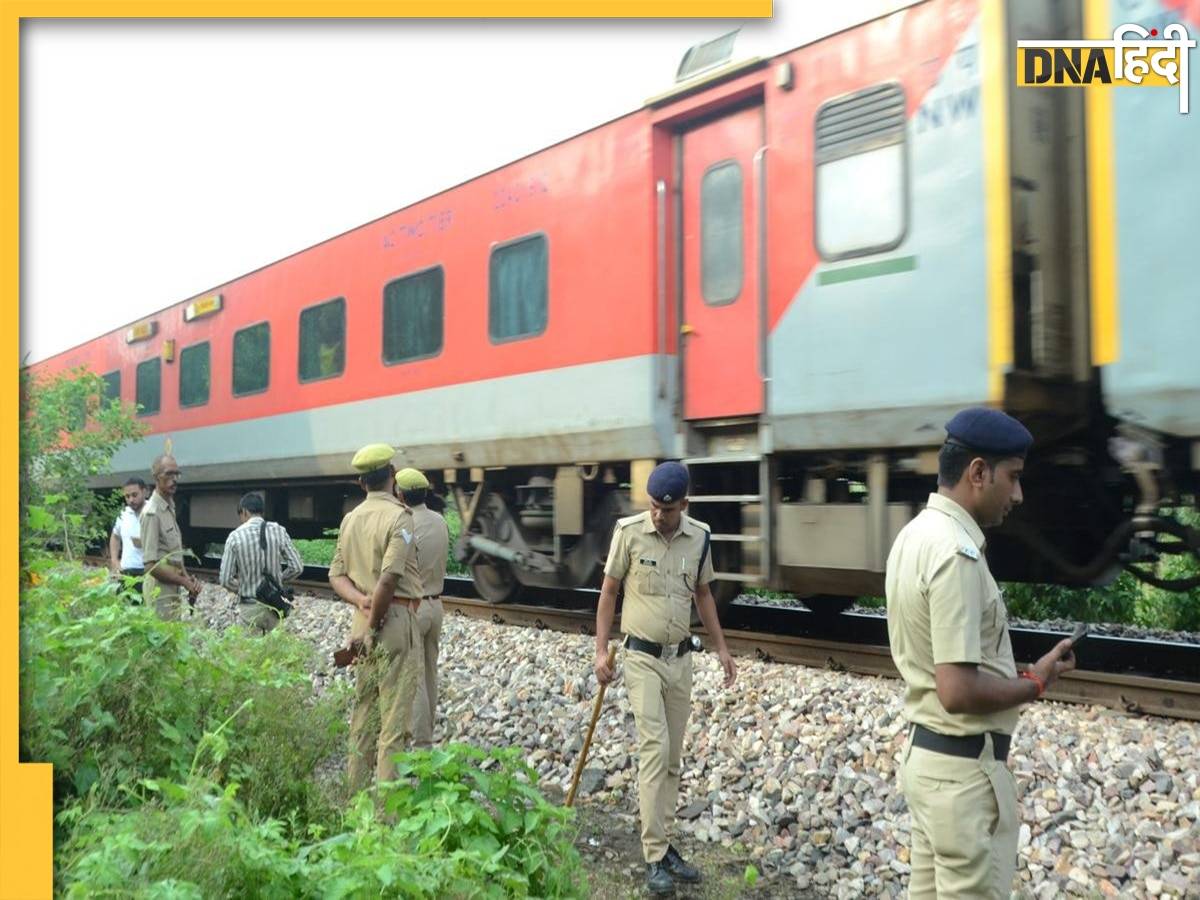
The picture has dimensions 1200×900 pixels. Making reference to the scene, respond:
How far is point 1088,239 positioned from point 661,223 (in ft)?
9.24

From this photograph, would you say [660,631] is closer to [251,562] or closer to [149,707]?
[149,707]

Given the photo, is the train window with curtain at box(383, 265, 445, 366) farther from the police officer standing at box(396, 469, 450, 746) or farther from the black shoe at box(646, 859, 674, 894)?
the black shoe at box(646, 859, 674, 894)

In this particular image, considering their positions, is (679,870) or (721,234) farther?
(721,234)

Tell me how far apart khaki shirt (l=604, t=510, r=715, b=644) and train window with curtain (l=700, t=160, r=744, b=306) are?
285cm

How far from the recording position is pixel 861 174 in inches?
237

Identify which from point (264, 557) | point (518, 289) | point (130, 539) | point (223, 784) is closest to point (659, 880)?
point (223, 784)

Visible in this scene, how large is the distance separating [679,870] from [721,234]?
169 inches

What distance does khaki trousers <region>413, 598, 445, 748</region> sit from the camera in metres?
5.08

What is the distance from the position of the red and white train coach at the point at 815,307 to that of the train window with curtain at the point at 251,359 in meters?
2.90

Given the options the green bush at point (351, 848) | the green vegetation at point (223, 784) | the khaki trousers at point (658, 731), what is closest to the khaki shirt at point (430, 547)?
the green vegetation at point (223, 784)

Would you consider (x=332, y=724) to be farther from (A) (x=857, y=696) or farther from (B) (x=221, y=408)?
(B) (x=221, y=408)

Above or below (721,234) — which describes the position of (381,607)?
below

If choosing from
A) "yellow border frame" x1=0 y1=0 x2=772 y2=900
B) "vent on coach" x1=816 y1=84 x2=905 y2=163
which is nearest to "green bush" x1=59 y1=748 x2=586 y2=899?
"yellow border frame" x1=0 y1=0 x2=772 y2=900

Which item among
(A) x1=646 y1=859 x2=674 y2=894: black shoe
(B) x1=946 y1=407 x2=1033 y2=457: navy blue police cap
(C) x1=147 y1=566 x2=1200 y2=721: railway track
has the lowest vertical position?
(A) x1=646 y1=859 x2=674 y2=894: black shoe
